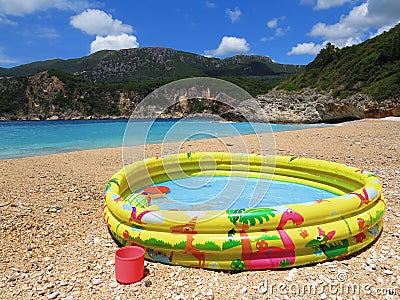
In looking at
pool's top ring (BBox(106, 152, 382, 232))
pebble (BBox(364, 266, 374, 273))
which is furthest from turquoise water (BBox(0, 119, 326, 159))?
pebble (BBox(364, 266, 374, 273))

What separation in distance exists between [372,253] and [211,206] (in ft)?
8.32

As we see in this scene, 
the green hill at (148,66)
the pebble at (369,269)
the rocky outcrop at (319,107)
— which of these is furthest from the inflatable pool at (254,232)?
the green hill at (148,66)

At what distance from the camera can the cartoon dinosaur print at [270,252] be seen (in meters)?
2.51

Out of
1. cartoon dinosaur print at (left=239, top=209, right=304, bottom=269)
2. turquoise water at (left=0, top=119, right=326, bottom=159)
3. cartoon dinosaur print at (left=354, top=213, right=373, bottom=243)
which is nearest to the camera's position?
cartoon dinosaur print at (left=239, top=209, right=304, bottom=269)

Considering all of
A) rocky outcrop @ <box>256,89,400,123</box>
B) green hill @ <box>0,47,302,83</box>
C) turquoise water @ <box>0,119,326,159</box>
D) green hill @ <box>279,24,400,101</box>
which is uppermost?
green hill @ <box>0,47,302,83</box>

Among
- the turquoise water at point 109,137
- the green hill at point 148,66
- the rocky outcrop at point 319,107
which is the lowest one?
the turquoise water at point 109,137

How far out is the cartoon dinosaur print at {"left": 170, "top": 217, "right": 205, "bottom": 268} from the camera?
254 centimetres

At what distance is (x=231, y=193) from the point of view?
18.7 feet

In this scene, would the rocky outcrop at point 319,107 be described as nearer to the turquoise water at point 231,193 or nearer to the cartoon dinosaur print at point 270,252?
the turquoise water at point 231,193

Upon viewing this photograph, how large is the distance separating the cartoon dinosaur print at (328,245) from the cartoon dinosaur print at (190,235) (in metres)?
0.99

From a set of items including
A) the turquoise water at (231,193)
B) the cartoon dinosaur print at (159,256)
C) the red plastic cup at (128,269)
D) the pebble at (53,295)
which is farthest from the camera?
the turquoise water at (231,193)

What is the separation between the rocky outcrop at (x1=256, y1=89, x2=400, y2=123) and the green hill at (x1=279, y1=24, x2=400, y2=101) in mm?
749

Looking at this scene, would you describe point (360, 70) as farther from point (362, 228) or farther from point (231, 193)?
point (362, 228)

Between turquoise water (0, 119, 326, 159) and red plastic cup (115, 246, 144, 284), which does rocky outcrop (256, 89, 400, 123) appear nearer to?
turquoise water (0, 119, 326, 159)
